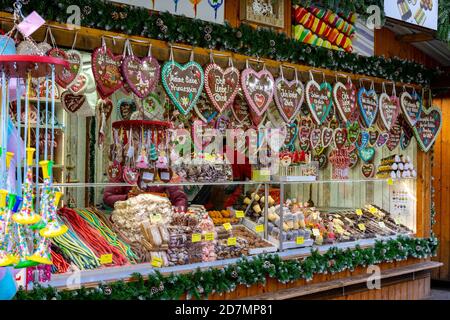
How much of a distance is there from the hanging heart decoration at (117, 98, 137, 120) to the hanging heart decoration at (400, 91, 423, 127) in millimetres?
3355

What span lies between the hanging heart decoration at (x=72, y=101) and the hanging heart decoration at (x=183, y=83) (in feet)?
2.34

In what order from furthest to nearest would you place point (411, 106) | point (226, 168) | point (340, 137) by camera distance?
point (411, 106) → point (340, 137) → point (226, 168)

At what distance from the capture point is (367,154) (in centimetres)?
800

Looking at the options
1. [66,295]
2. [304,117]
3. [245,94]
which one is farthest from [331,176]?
[66,295]

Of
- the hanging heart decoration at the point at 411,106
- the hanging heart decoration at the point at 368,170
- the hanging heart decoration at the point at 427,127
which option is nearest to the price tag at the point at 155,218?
the hanging heart decoration at the point at 368,170

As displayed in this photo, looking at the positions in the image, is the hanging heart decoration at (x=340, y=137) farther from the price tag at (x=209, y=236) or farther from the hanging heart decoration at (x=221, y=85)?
the price tag at (x=209, y=236)

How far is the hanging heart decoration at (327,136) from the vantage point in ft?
24.8

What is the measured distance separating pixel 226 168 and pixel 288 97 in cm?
97

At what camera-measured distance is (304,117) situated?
7.52 meters

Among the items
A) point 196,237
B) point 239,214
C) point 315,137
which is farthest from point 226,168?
point 315,137

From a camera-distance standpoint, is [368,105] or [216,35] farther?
[368,105]

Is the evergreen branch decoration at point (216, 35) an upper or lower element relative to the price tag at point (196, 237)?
upper

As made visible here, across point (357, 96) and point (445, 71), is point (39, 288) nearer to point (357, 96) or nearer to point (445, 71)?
point (357, 96)

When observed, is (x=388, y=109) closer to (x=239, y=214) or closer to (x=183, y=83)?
(x=239, y=214)
